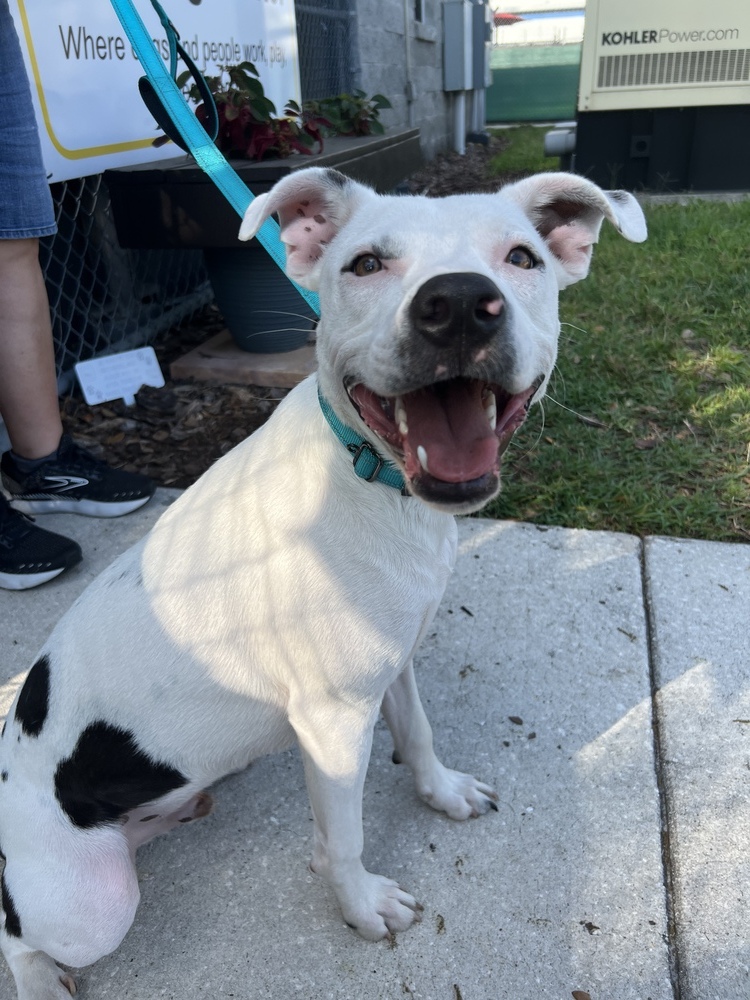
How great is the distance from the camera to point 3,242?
10.3 ft

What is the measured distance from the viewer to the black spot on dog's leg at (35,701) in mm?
1834

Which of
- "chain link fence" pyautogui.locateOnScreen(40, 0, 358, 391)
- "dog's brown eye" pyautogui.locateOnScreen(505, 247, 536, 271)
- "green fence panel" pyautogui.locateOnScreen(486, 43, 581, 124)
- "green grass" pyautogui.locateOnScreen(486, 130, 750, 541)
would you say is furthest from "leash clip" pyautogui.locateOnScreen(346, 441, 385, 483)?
"green fence panel" pyautogui.locateOnScreen(486, 43, 581, 124)

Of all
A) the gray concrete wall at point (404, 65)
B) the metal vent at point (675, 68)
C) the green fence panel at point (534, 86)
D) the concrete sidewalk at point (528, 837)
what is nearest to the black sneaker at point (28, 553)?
the concrete sidewalk at point (528, 837)

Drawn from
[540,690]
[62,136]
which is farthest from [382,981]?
[62,136]

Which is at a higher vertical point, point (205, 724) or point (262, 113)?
point (262, 113)

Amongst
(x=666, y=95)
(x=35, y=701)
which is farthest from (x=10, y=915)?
(x=666, y=95)

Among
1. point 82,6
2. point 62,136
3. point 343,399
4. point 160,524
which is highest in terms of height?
point 82,6

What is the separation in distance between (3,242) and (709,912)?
339 cm

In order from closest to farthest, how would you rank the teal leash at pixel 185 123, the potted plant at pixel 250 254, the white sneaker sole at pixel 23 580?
the teal leash at pixel 185 123
the white sneaker sole at pixel 23 580
the potted plant at pixel 250 254

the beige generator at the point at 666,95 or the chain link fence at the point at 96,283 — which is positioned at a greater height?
the beige generator at the point at 666,95

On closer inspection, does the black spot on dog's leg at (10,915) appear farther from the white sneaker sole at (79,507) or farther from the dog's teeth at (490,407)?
the white sneaker sole at (79,507)

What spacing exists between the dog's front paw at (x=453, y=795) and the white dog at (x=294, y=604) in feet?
1.18

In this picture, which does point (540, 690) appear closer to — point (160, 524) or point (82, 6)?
point (160, 524)

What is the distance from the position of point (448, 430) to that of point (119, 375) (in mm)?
3723
